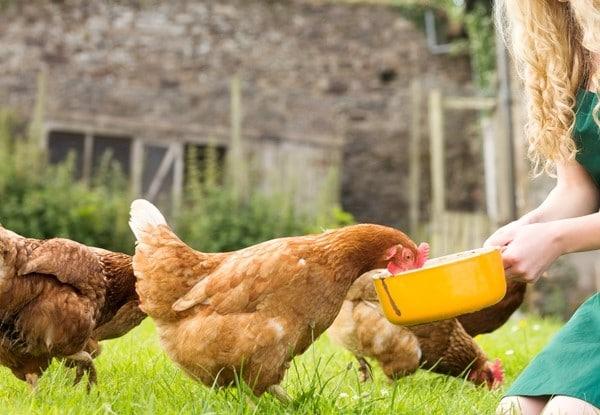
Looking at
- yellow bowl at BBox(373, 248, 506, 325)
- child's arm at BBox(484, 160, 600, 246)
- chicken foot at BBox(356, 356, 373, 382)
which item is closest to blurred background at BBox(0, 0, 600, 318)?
chicken foot at BBox(356, 356, 373, 382)

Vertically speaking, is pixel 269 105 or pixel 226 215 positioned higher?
pixel 269 105

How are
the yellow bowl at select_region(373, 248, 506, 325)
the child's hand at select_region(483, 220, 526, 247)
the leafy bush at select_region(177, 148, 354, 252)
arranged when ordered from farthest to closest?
1. the leafy bush at select_region(177, 148, 354, 252)
2. the child's hand at select_region(483, 220, 526, 247)
3. the yellow bowl at select_region(373, 248, 506, 325)

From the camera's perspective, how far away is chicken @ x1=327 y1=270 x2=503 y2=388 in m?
4.14

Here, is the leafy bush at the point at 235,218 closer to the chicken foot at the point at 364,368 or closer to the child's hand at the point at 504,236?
the chicken foot at the point at 364,368

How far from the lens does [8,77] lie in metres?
11.7

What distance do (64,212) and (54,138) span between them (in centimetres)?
197

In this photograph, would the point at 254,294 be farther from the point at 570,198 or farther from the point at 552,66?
the point at 552,66

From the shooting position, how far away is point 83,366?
3510 millimetres

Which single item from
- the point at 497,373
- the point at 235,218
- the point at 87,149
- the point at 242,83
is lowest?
the point at 497,373

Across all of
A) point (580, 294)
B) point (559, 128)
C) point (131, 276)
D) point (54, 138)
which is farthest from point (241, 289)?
point (54, 138)

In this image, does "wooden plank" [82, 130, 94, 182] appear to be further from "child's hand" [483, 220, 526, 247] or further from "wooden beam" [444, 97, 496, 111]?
"child's hand" [483, 220, 526, 247]

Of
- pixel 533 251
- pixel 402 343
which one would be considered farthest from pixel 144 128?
pixel 533 251

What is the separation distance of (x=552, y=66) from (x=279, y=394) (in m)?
1.46

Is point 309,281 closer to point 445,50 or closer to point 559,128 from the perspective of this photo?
point 559,128
